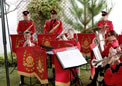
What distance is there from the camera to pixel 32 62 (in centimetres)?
271

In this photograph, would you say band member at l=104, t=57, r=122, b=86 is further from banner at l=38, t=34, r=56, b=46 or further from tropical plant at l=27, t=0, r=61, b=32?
tropical plant at l=27, t=0, r=61, b=32

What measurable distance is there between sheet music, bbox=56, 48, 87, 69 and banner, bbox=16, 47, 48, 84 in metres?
0.33

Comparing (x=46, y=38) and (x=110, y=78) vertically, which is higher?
(x=46, y=38)

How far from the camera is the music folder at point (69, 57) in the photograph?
2.16m

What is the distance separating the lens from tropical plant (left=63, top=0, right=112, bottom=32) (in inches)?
182

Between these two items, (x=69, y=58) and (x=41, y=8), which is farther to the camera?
(x=41, y=8)

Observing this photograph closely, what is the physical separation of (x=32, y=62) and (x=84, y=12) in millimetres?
2658

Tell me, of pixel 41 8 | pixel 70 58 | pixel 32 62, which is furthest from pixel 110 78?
pixel 41 8

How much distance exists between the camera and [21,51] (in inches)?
109

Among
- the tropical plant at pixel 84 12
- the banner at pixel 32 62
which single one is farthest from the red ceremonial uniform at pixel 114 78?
the tropical plant at pixel 84 12

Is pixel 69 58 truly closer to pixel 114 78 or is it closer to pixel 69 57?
pixel 69 57

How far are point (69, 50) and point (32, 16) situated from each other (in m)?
2.94

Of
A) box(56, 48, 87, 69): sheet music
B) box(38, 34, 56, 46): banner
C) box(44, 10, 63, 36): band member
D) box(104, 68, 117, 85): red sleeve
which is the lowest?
box(104, 68, 117, 85): red sleeve

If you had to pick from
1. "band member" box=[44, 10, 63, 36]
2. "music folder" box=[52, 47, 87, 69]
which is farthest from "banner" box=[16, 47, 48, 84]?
"band member" box=[44, 10, 63, 36]
